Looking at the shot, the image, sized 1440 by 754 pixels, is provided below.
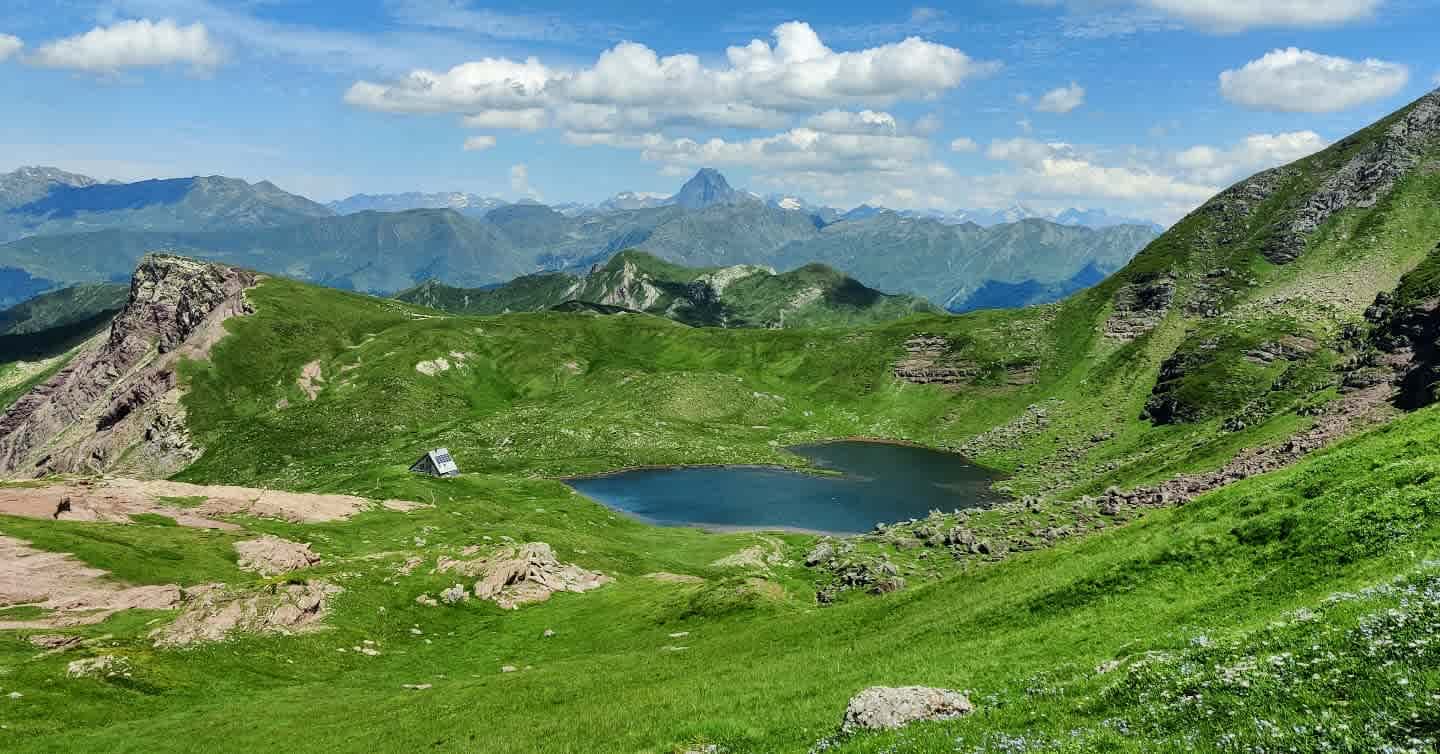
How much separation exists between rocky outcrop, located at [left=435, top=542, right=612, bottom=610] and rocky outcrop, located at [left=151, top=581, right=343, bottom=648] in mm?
13305

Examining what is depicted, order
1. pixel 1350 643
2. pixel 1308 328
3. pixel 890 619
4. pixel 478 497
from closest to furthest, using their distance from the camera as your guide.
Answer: pixel 1350 643 < pixel 890 619 < pixel 478 497 < pixel 1308 328

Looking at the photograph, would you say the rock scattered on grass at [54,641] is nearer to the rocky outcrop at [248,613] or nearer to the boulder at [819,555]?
the rocky outcrop at [248,613]

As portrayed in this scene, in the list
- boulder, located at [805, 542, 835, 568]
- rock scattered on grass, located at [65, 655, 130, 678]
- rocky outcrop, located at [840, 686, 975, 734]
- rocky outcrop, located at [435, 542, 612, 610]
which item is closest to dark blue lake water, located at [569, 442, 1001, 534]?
boulder, located at [805, 542, 835, 568]

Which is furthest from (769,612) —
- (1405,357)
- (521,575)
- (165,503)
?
(1405,357)

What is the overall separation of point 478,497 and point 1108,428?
498 ft

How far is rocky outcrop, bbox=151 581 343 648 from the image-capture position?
2088 inches

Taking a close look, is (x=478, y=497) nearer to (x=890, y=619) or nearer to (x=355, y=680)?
(x=355, y=680)

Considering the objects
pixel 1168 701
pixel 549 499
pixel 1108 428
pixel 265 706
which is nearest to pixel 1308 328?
pixel 1108 428

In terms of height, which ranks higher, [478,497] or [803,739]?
[803,739]

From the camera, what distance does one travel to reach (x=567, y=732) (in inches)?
1223

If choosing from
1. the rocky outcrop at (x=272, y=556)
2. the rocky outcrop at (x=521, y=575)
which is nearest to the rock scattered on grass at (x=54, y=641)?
the rocky outcrop at (x=272, y=556)

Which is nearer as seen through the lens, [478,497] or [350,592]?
[350,592]

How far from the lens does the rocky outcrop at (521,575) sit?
71.5 m

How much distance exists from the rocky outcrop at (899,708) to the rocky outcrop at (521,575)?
5453 centimetres
